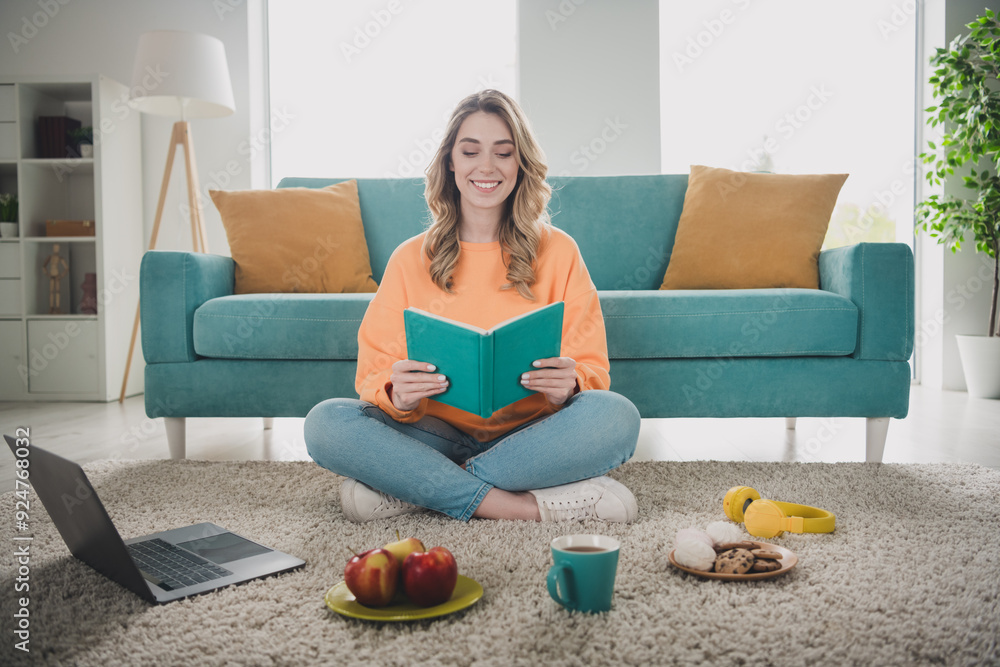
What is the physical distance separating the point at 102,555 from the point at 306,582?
32 centimetres


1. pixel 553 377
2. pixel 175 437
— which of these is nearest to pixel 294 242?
pixel 175 437

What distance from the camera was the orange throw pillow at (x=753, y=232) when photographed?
2385 millimetres

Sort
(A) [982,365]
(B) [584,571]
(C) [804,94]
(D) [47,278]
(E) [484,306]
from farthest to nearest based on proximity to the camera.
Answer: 1. (C) [804,94]
2. (D) [47,278]
3. (A) [982,365]
4. (E) [484,306]
5. (B) [584,571]

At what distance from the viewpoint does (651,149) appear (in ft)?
13.3

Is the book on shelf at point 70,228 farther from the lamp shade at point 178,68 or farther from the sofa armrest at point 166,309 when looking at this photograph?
the sofa armrest at point 166,309

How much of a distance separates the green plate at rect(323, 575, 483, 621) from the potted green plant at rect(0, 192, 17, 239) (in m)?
3.58

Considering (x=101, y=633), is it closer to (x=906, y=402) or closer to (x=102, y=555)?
(x=102, y=555)

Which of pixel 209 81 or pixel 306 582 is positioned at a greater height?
pixel 209 81

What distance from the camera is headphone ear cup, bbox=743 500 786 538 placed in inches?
54.1

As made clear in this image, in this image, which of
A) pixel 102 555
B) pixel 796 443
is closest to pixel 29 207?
pixel 102 555

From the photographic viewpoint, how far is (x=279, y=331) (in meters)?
2.09

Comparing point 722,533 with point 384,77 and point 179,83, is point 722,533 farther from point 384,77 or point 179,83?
point 384,77

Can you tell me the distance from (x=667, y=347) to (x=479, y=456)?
82 centimetres

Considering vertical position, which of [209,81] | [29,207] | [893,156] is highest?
[209,81]
